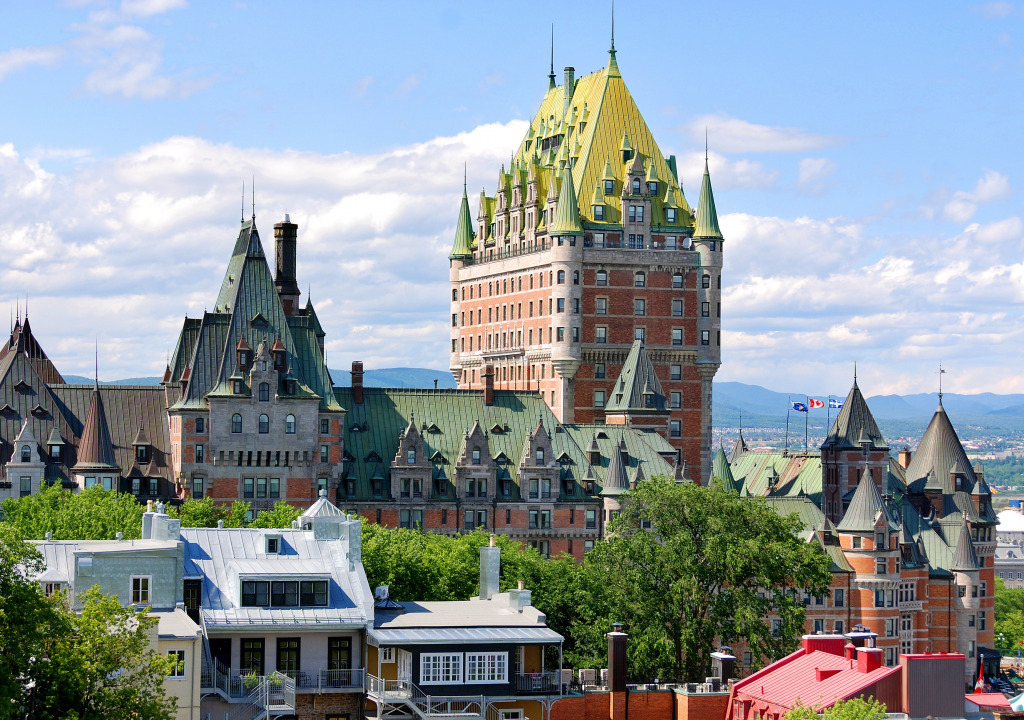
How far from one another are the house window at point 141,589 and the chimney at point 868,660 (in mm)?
31361

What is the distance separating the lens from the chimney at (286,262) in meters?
170

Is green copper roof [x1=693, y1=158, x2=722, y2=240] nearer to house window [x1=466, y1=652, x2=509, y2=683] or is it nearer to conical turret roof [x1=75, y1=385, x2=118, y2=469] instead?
conical turret roof [x1=75, y1=385, x2=118, y2=469]

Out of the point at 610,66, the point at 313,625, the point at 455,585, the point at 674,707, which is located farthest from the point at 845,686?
the point at 610,66

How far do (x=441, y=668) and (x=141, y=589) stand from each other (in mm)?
13785

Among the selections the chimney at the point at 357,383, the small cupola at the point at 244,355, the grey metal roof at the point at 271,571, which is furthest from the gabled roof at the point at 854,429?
the grey metal roof at the point at 271,571

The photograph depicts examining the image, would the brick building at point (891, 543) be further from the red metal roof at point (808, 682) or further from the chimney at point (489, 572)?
the red metal roof at point (808, 682)

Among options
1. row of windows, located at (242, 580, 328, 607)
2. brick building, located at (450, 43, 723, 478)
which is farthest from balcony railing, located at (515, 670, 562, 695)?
brick building, located at (450, 43, 723, 478)

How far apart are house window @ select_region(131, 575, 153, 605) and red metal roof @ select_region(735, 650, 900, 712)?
91.6ft

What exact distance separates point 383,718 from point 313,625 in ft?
17.1

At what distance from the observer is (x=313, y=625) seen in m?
92.1

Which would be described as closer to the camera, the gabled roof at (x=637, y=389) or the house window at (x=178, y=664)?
the house window at (x=178, y=664)

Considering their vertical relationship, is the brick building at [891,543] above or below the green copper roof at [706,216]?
below

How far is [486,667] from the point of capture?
93375mm

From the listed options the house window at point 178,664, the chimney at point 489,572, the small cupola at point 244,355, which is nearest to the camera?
the house window at point 178,664
